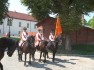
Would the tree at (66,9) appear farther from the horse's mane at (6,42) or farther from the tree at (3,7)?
the horse's mane at (6,42)

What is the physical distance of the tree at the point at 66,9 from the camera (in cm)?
2812

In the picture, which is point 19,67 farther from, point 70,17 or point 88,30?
point 88,30

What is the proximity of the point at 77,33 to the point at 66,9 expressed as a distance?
12.9 metres

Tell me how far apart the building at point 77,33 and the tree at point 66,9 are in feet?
20.8

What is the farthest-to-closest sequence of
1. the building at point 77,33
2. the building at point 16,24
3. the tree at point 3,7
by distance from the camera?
1. the building at point 16,24
2. the tree at point 3,7
3. the building at point 77,33

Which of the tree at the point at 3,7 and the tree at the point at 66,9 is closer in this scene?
the tree at the point at 66,9

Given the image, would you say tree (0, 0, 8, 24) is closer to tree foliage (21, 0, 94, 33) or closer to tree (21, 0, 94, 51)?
tree (21, 0, 94, 51)

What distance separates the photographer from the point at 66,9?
28.9 meters

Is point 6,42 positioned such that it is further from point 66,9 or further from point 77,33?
point 77,33

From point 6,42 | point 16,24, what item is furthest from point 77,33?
point 16,24

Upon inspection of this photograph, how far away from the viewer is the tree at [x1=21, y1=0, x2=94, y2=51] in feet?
92.3

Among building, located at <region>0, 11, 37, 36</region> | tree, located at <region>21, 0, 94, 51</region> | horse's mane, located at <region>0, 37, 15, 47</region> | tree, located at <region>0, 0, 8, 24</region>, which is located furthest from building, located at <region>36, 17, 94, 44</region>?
building, located at <region>0, 11, 37, 36</region>

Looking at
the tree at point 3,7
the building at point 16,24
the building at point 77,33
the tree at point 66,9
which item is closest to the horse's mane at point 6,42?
the tree at point 66,9

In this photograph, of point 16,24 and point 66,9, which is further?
point 16,24
